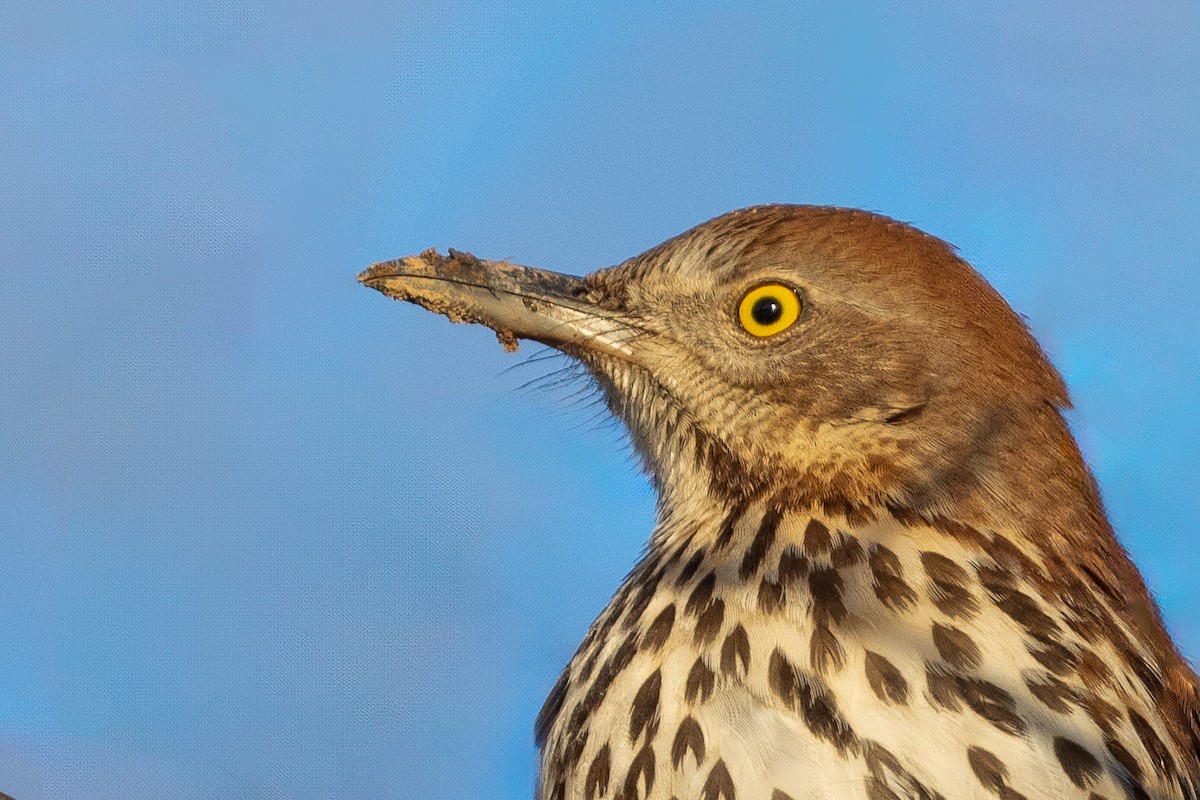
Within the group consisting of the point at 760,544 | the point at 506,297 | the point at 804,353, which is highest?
the point at 804,353

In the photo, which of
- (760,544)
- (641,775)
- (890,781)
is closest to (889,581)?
(760,544)

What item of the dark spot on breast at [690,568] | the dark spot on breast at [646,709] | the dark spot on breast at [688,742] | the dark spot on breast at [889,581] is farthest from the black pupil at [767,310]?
the dark spot on breast at [688,742]

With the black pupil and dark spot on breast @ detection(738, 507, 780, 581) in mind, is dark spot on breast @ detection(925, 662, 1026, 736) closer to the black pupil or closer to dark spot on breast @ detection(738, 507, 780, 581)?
dark spot on breast @ detection(738, 507, 780, 581)

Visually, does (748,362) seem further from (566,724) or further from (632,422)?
(566,724)

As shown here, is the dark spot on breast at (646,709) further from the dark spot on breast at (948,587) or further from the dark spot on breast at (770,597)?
the dark spot on breast at (948,587)

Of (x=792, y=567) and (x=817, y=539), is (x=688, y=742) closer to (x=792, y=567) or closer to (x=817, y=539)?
(x=792, y=567)

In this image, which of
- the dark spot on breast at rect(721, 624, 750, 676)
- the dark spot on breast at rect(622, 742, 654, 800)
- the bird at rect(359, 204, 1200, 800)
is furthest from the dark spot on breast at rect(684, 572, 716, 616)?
the dark spot on breast at rect(622, 742, 654, 800)

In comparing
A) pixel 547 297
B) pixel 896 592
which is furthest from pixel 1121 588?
pixel 547 297
